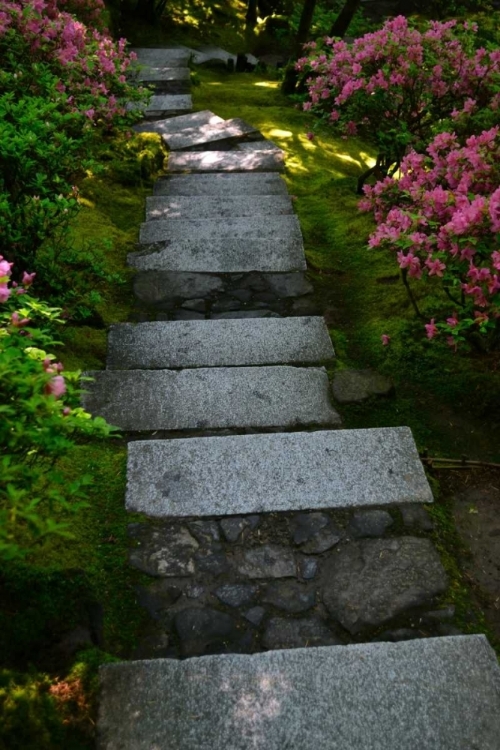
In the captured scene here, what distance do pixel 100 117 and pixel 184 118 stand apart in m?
3.46

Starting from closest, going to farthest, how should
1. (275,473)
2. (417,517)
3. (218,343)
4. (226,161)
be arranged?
1. (417,517)
2. (275,473)
3. (218,343)
4. (226,161)

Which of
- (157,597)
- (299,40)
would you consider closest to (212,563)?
(157,597)

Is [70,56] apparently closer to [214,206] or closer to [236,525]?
[214,206]

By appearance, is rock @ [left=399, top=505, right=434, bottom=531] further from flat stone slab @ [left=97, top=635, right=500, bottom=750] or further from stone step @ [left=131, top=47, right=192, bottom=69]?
stone step @ [left=131, top=47, right=192, bottom=69]

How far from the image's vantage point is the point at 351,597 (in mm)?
2861

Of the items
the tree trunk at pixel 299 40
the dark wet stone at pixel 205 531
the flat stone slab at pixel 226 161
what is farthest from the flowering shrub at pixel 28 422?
the tree trunk at pixel 299 40

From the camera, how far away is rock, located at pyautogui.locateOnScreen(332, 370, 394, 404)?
4.22 meters

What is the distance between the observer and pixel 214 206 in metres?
7.19

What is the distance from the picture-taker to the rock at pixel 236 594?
285cm

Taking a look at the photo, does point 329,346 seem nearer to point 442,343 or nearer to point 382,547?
point 442,343

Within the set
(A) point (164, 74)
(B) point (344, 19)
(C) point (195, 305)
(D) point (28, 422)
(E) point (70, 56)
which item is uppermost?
(B) point (344, 19)

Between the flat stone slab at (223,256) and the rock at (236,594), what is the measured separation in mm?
3532

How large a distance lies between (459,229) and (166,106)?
8.65 m

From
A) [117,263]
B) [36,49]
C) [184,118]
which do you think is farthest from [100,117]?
[184,118]
